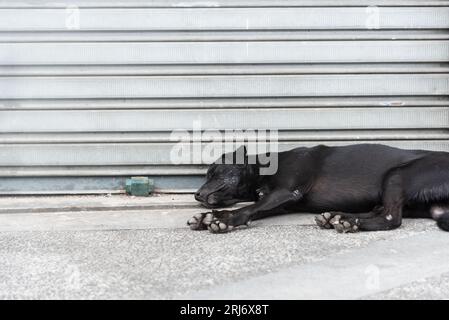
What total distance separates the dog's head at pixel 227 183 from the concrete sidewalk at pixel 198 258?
24 cm

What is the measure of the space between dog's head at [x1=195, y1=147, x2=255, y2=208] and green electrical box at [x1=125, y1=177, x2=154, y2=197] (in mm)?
627

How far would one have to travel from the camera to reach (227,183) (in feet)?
18.1

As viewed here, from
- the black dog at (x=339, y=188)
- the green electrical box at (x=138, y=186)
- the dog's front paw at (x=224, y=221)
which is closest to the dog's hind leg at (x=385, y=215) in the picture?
the black dog at (x=339, y=188)

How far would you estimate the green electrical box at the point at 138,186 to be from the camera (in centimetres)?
593

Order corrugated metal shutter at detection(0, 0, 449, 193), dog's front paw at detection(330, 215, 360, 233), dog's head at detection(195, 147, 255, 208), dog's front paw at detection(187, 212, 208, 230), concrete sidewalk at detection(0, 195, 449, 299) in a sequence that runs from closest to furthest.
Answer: concrete sidewalk at detection(0, 195, 449, 299)
dog's front paw at detection(330, 215, 360, 233)
dog's front paw at detection(187, 212, 208, 230)
dog's head at detection(195, 147, 255, 208)
corrugated metal shutter at detection(0, 0, 449, 193)

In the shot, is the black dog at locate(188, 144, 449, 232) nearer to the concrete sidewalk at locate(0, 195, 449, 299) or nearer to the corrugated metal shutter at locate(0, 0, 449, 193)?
the concrete sidewalk at locate(0, 195, 449, 299)

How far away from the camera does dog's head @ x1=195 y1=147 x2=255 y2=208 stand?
5.51m

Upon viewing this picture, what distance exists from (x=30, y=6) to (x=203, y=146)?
198 cm

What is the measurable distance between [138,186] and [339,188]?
6.01 feet

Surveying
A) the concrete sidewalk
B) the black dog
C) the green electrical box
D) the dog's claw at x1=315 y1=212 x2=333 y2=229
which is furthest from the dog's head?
the dog's claw at x1=315 y1=212 x2=333 y2=229

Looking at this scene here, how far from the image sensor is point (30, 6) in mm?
5801

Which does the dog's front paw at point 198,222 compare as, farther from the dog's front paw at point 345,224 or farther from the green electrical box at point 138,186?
the green electrical box at point 138,186

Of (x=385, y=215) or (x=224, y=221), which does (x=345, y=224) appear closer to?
(x=385, y=215)
